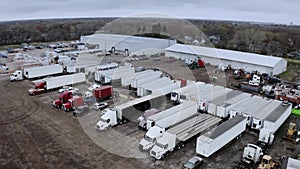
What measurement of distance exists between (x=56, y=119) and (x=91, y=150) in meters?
3.75

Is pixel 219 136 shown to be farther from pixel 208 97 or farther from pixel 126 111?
pixel 126 111

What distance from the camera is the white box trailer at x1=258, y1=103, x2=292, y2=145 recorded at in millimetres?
9976

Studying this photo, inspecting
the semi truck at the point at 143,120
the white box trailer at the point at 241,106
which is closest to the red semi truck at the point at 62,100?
the semi truck at the point at 143,120

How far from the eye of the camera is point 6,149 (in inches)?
378

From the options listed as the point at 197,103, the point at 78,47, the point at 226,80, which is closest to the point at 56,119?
the point at 197,103

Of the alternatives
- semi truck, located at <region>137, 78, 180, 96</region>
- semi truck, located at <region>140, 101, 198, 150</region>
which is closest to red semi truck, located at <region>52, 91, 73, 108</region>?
semi truck, located at <region>137, 78, 180, 96</region>

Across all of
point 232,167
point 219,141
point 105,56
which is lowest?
point 232,167

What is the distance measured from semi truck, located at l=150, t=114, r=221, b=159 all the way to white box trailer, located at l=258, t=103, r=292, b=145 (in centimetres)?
202

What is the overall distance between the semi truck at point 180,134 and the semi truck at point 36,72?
14.1 meters

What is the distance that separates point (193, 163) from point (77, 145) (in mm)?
4802

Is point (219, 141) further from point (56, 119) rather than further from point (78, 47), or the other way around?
point (78, 47)

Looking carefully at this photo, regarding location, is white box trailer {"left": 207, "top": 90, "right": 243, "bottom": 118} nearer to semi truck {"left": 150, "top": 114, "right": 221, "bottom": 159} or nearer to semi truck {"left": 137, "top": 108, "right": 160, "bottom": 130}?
semi truck {"left": 150, "top": 114, "right": 221, "bottom": 159}

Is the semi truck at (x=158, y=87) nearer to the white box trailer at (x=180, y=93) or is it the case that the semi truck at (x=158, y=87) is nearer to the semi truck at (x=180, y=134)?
the white box trailer at (x=180, y=93)

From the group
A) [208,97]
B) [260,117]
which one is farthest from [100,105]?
[260,117]
